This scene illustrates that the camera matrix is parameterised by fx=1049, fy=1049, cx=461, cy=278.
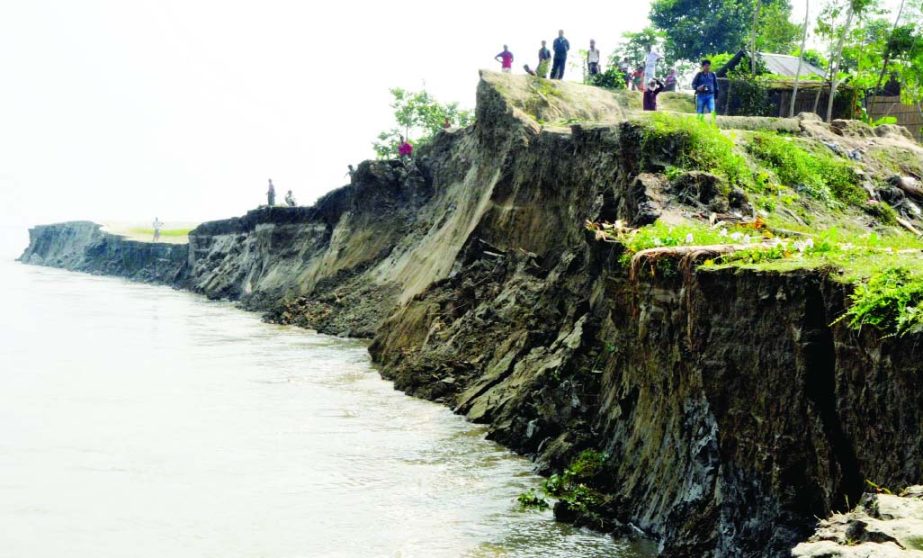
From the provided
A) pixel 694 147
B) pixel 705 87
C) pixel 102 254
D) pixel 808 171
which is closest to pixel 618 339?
pixel 694 147

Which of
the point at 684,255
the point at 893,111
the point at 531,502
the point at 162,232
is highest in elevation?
the point at 893,111

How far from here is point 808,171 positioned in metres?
23.5

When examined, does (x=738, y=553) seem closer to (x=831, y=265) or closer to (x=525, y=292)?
(x=831, y=265)

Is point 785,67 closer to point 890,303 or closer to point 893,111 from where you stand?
point 893,111

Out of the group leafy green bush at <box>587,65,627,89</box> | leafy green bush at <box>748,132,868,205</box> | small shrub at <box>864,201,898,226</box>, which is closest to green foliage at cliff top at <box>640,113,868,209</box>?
leafy green bush at <box>748,132,868,205</box>

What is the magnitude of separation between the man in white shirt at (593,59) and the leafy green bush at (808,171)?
1901 cm

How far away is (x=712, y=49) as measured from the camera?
78875 millimetres

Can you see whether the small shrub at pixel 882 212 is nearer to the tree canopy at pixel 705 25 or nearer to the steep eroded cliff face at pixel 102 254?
the tree canopy at pixel 705 25

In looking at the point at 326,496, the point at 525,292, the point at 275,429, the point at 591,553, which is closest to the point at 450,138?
the point at 525,292

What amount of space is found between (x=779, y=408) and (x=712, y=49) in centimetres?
7207

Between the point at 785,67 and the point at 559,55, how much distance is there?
50.0 ft

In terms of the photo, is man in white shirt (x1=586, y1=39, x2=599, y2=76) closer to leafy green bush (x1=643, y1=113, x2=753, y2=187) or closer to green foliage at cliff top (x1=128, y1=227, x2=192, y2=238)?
leafy green bush (x1=643, y1=113, x2=753, y2=187)

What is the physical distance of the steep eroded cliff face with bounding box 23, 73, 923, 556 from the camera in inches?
411

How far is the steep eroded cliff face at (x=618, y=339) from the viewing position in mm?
10438
